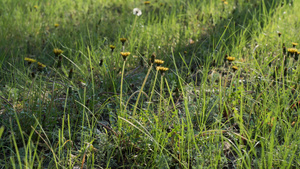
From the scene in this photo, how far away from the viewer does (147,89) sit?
86.1 inches

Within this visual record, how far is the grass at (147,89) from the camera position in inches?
55.9

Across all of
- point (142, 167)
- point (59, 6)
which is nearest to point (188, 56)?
point (142, 167)

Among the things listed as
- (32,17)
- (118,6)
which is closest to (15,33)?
(32,17)

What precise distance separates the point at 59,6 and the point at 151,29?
1.62 metres

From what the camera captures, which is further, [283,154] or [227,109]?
[227,109]

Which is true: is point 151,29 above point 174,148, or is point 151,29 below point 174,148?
above

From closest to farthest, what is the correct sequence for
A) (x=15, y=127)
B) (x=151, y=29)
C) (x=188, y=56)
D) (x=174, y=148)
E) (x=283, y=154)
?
(x=283, y=154) < (x=174, y=148) < (x=15, y=127) < (x=188, y=56) < (x=151, y=29)

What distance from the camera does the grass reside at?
4.66 feet

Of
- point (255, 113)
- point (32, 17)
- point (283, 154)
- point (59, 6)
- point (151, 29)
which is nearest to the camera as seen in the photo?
point (283, 154)

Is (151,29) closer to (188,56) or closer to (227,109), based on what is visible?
(188,56)

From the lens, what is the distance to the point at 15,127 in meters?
1.57

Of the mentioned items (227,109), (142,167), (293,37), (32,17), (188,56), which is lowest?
(142,167)

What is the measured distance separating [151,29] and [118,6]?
1.60 m

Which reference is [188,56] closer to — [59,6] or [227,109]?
[227,109]
